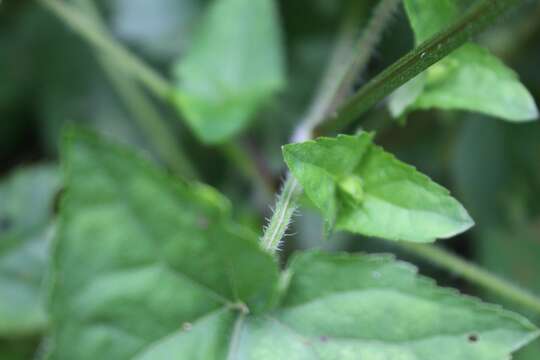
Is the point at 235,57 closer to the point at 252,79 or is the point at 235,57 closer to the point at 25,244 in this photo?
the point at 252,79

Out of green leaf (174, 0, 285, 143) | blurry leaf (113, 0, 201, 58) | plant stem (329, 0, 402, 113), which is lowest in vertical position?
plant stem (329, 0, 402, 113)

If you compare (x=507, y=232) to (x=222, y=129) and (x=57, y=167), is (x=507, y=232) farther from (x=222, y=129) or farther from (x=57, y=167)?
(x=57, y=167)

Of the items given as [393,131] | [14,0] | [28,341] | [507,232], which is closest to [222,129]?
[393,131]

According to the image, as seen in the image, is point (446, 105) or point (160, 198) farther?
point (446, 105)

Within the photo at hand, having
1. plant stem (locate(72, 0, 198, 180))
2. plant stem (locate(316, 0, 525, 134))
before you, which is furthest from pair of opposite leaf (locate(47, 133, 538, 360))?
plant stem (locate(72, 0, 198, 180))

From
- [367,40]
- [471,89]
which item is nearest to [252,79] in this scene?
[367,40]

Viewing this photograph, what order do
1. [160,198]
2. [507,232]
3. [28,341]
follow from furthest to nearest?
[507,232], [28,341], [160,198]

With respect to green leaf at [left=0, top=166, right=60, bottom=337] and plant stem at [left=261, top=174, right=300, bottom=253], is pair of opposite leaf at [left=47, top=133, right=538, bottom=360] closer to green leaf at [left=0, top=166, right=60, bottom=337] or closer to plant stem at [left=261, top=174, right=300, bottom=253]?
plant stem at [left=261, top=174, right=300, bottom=253]
